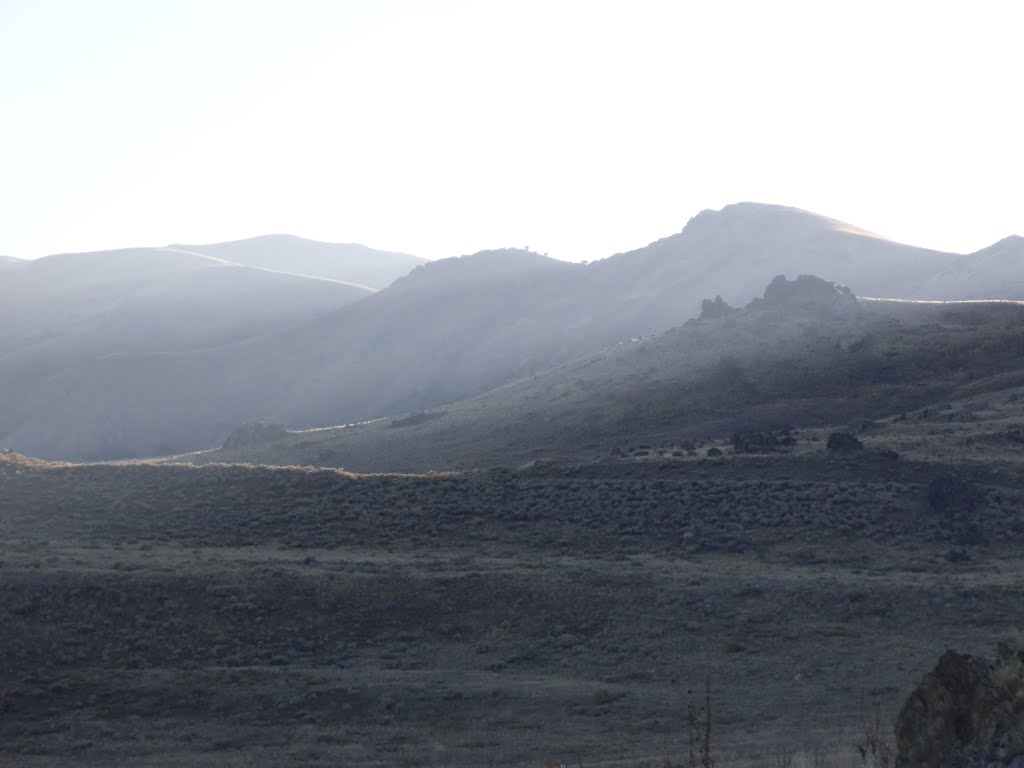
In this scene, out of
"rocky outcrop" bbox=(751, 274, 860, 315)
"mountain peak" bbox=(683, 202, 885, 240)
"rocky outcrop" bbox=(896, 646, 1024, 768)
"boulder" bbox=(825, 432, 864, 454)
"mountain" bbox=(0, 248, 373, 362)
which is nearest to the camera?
"rocky outcrop" bbox=(896, 646, 1024, 768)

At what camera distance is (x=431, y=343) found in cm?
12825

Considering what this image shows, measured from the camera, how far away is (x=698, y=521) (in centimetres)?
3219

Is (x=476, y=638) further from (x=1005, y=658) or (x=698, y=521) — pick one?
(x=1005, y=658)

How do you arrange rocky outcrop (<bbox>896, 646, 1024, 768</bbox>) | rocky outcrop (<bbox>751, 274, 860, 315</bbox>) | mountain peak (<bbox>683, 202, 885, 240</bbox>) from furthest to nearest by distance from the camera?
mountain peak (<bbox>683, 202, 885, 240</bbox>) < rocky outcrop (<bbox>751, 274, 860, 315</bbox>) < rocky outcrop (<bbox>896, 646, 1024, 768</bbox>)

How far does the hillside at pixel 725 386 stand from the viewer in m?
58.5

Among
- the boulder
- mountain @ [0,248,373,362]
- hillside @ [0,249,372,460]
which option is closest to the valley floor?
the boulder

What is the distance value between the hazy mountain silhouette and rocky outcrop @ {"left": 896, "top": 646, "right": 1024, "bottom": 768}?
9733 cm

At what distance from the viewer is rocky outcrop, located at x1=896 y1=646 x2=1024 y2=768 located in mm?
7773

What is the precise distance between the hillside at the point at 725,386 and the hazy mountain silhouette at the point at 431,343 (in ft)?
108

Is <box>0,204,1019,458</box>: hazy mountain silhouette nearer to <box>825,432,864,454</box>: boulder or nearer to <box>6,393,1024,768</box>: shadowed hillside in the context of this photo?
<box>825,432,864,454</box>: boulder

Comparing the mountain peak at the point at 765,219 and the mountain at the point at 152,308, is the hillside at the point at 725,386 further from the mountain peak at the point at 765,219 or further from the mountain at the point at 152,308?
the mountain at the point at 152,308

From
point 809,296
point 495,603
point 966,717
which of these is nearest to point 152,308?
point 809,296

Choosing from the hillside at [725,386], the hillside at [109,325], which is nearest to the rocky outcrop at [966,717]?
the hillside at [725,386]

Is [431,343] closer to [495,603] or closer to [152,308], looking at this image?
[152,308]
